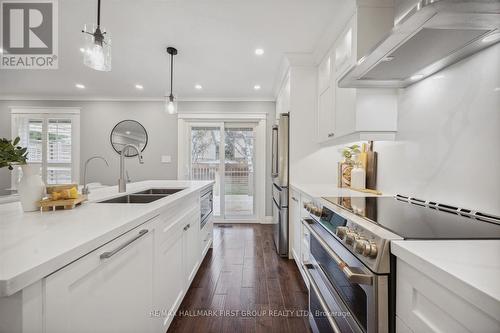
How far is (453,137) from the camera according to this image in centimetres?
119

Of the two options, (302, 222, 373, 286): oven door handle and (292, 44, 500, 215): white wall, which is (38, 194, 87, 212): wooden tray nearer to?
(302, 222, 373, 286): oven door handle

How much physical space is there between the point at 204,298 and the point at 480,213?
1.94 m

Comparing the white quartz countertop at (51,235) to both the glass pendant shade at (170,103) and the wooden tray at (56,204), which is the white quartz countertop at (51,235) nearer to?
the wooden tray at (56,204)

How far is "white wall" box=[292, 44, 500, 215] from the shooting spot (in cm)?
101

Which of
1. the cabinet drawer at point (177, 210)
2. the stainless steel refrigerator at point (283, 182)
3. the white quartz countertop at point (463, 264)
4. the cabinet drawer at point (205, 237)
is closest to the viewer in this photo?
the white quartz countertop at point (463, 264)

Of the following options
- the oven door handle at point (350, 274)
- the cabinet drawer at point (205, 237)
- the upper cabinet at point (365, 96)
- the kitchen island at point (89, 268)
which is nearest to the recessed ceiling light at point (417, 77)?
the upper cabinet at point (365, 96)

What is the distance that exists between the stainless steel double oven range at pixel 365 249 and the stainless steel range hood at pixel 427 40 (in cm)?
80

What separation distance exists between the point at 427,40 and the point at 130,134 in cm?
466

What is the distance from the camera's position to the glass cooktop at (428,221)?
30.3 inches

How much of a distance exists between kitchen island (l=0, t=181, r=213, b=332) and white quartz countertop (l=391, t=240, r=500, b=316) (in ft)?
3.28

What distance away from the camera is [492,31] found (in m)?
Result: 0.88

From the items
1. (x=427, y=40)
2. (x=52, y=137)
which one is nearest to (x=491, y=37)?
(x=427, y=40)

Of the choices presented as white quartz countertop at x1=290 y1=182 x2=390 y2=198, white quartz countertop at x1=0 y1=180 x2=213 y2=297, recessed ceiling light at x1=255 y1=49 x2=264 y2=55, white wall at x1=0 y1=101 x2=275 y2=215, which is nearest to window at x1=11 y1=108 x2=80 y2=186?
white wall at x1=0 y1=101 x2=275 y2=215

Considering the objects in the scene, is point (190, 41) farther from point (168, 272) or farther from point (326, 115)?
point (168, 272)
